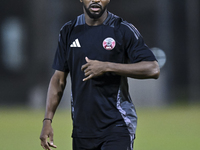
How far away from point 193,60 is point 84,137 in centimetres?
1036

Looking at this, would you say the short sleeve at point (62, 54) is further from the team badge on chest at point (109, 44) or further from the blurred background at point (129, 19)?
the blurred background at point (129, 19)

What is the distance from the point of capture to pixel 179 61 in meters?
14.2

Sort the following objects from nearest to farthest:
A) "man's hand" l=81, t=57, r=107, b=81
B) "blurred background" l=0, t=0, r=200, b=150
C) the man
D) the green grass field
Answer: "man's hand" l=81, t=57, r=107, b=81
the man
the green grass field
"blurred background" l=0, t=0, r=200, b=150

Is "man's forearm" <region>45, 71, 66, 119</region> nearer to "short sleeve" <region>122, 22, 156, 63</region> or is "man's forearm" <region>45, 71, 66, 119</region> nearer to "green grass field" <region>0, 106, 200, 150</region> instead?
"short sleeve" <region>122, 22, 156, 63</region>

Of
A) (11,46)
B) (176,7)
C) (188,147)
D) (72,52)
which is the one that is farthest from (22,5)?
(72,52)

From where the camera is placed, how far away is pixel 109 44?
168 inches

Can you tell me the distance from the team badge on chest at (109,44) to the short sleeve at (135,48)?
0.11 metres

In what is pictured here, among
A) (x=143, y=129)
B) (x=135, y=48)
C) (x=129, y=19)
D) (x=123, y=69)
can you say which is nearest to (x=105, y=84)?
(x=123, y=69)

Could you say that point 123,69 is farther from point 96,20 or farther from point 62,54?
point 62,54

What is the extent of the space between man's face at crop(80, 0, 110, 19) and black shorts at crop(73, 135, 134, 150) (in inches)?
41.8

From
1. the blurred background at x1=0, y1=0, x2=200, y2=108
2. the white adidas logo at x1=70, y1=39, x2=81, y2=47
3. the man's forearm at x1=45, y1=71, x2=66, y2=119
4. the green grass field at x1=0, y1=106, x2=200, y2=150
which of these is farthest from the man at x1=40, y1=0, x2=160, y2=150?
the blurred background at x1=0, y1=0, x2=200, y2=108

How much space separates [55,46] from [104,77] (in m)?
9.68

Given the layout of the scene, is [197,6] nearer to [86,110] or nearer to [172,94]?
[172,94]

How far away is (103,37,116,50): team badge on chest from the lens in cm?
427
